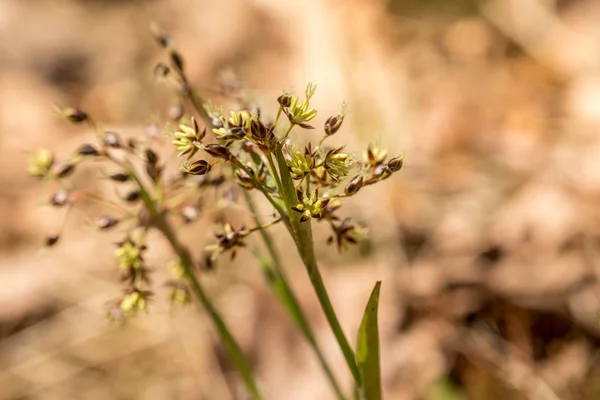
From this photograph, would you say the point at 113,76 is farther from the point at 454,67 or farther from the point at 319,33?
the point at 454,67

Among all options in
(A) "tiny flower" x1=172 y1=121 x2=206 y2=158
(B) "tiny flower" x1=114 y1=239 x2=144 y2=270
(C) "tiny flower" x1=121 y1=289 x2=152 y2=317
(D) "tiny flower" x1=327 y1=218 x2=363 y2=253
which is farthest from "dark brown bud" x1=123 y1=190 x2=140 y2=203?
(D) "tiny flower" x1=327 y1=218 x2=363 y2=253

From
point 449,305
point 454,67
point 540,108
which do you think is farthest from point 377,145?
point 454,67

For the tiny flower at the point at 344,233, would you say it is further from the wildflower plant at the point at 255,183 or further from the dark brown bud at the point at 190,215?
the dark brown bud at the point at 190,215

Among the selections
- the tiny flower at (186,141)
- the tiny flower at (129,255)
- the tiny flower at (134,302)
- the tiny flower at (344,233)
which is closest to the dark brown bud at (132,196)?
the tiny flower at (129,255)

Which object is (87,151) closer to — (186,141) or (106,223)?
(106,223)

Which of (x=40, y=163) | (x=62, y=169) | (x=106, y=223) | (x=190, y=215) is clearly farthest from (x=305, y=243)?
(x=40, y=163)
